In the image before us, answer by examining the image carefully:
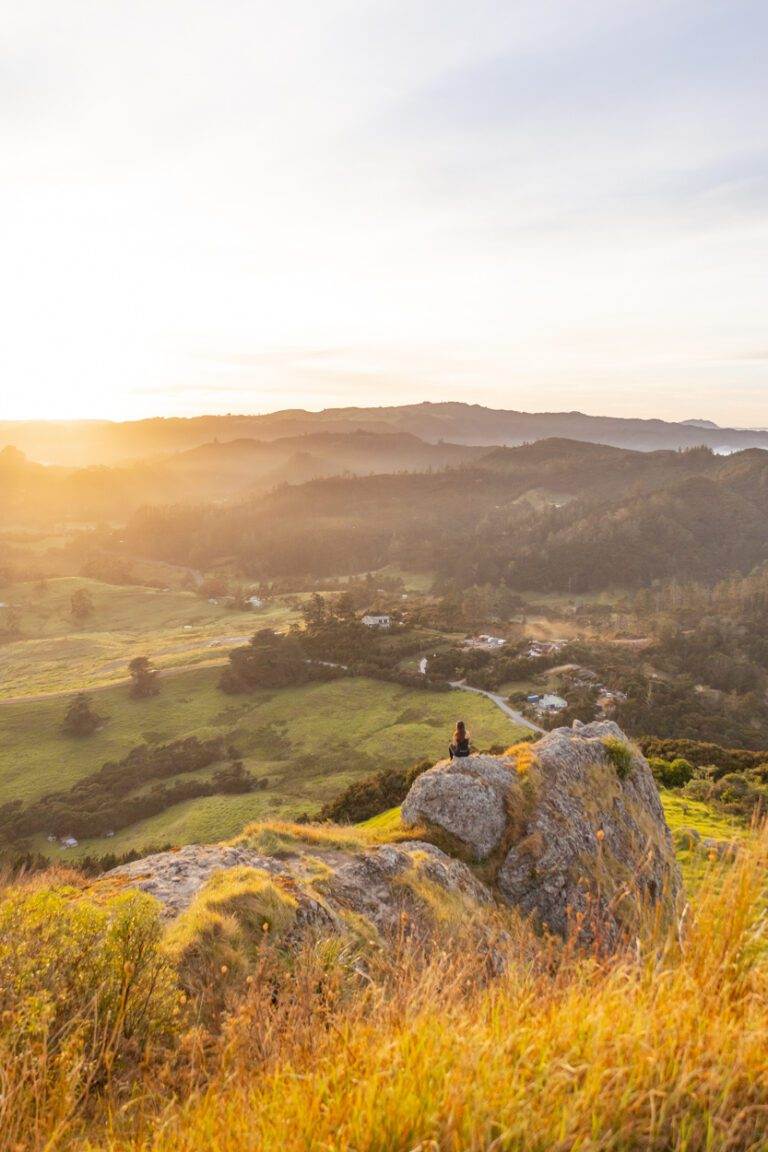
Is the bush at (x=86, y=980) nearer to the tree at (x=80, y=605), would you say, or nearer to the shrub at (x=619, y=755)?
the shrub at (x=619, y=755)

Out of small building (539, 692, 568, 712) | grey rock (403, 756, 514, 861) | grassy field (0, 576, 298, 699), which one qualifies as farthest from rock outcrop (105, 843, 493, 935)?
grassy field (0, 576, 298, 699)

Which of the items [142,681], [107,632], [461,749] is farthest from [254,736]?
[107,632]

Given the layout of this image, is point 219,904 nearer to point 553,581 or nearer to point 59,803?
point 59,803

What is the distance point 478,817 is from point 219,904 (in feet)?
26.2

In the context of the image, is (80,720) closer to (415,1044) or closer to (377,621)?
(377,621)

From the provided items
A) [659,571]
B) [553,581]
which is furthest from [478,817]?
[659,571]

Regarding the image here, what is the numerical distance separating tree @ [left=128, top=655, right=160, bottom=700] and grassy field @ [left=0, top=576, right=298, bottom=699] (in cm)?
724

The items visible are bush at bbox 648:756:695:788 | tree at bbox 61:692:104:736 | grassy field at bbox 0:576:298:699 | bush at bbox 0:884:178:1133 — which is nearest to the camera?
bush at bbox 0:884:178:1133

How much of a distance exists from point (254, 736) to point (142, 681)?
66.7ft

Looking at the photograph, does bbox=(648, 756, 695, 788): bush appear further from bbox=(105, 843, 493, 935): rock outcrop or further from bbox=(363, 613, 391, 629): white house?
bbox=(363, 613, 391, 629): white house

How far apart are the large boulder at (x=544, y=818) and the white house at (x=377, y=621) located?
8547 centimetres

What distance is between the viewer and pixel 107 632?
128m

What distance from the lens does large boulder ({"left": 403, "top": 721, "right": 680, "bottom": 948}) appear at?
45.4ft

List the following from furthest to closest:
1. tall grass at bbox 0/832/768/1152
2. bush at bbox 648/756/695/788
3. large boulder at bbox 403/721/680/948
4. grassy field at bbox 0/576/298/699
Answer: grassy field at bbox 0/576/298/699, bush at bbox 648/756/695/788, large boulder at bbox 403/721/680/948, tall grass at bbox 0/832/768/1152
